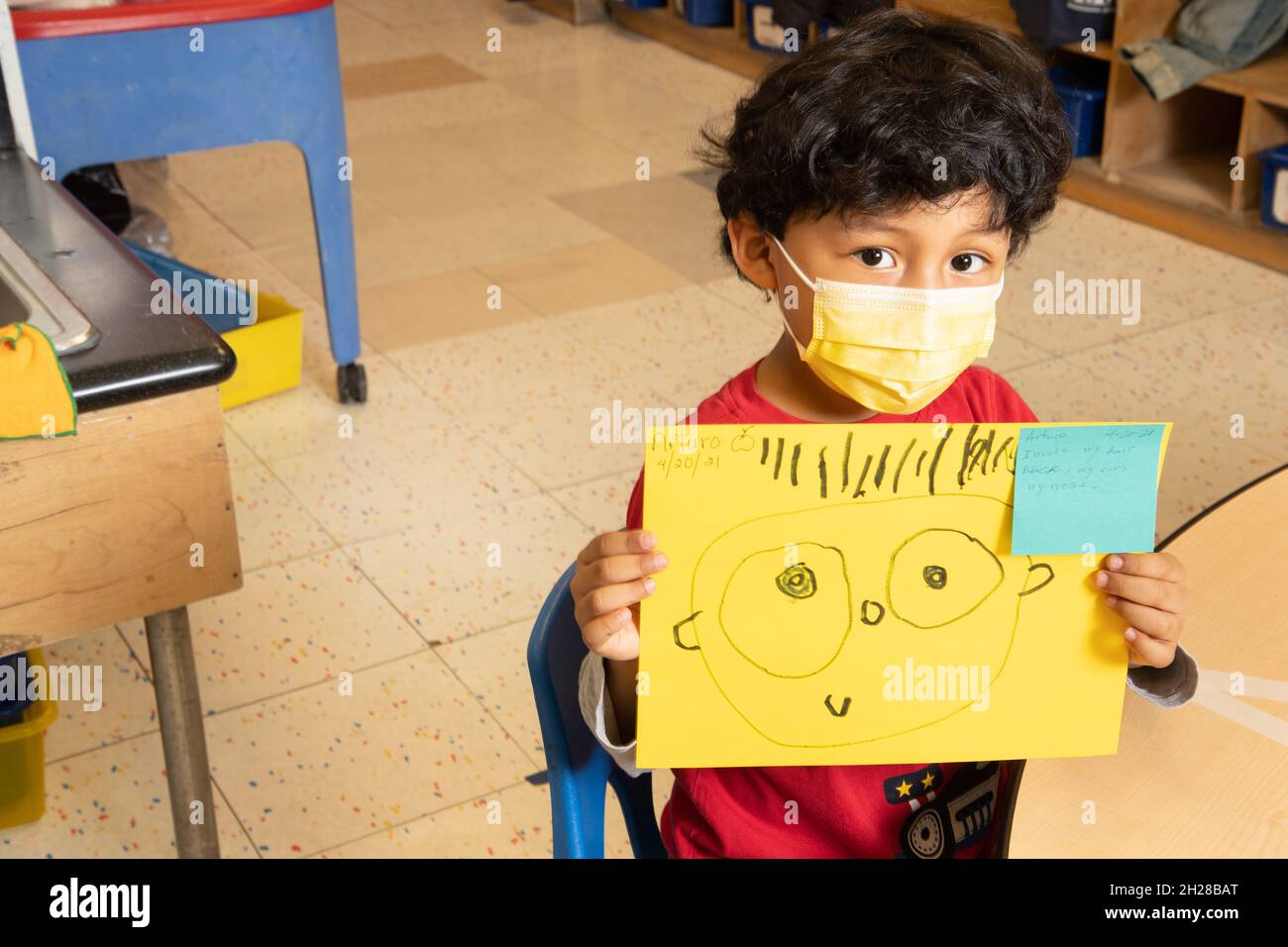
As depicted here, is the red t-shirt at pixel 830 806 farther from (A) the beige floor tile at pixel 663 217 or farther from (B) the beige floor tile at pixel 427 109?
(B) the beige floor tile at pixel 427 109

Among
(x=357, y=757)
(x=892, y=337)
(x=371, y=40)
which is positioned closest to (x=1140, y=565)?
(x=892, y=337)

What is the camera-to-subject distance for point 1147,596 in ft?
2.61

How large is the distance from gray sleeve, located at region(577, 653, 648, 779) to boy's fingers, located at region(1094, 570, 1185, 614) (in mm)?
327

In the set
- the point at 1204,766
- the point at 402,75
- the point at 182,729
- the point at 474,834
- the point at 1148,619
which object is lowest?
the point at 474,834

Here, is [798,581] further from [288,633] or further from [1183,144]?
[1183,144]

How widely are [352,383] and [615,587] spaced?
2135mm

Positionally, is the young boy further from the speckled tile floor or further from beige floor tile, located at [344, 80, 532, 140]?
beige floor tile, located at [344, 80, 532, 140]

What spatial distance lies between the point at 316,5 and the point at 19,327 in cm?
153

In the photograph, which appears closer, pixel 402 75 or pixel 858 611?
pixel 858 611

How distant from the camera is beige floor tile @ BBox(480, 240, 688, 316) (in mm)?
3357

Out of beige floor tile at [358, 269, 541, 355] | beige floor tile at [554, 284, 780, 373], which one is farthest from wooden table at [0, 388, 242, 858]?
beige floor tile at [358, 269, 541, 355]
